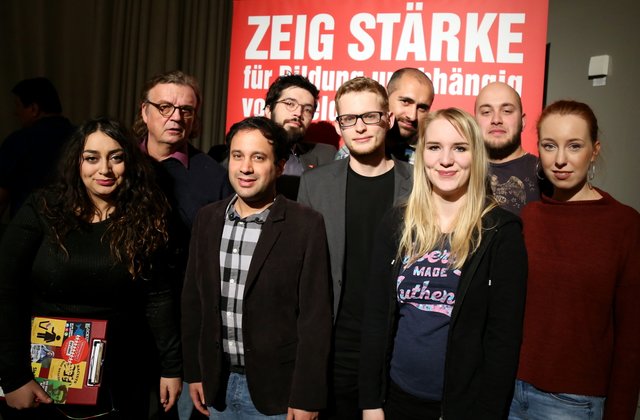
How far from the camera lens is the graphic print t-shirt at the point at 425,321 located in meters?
1.65

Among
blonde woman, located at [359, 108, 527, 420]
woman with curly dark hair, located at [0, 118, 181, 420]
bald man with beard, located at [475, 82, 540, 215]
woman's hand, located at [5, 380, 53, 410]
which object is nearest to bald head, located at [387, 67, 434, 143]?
bald man with beard, located at [475, 82, 540, 215]

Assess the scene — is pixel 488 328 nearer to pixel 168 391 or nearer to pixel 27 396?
pixel 168 391

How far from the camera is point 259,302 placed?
1.81 m

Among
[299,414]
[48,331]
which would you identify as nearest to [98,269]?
A: [48,331]

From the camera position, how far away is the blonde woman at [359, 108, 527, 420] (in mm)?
1605

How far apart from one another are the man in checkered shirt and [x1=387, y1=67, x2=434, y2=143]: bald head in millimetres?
1014

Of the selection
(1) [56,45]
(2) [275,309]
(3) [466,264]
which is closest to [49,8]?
(1) [56,45]

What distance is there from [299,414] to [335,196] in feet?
→ 2.65

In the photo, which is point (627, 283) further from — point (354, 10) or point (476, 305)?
point (354, 10)

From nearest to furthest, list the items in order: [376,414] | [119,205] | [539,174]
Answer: [376,414]
[119,205]
[539,174]

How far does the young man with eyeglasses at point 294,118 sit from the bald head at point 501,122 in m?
0.89

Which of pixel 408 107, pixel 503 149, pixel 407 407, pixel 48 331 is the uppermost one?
pixel 408 107

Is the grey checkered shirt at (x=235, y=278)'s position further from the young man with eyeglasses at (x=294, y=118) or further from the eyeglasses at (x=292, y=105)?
the eyeglasses at (x=292, y=105)

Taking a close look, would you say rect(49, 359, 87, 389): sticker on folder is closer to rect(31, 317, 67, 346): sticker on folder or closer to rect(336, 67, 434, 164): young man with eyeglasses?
rect(31, 317, 67, 346): sticker on folder
